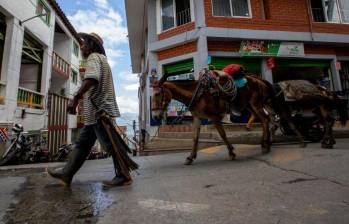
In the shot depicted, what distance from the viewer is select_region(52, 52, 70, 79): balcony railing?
669 inches

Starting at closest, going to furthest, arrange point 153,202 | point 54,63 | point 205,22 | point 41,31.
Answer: point 153,202, point 205,22, point 41,31, point 54,63

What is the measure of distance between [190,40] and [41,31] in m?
8.93

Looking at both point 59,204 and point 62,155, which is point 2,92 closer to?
point 62,155

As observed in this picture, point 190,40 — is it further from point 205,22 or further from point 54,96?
point 54,96

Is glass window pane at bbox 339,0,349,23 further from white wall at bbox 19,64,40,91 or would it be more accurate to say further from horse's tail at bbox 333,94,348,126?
white wall at bbox 19,64,40,91

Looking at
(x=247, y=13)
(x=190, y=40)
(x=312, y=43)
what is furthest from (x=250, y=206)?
(x=312, y=43)

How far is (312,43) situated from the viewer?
38.2ft

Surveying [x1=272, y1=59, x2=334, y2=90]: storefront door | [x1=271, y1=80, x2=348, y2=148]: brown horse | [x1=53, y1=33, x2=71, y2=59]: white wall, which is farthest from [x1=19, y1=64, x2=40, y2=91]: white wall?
[x1=271, y1=80, x2=348, y2=148]: brown horse

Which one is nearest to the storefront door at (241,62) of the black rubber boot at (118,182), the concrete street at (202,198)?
the concrete street at (202,198)

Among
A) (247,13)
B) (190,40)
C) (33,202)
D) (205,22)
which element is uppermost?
(247,13)

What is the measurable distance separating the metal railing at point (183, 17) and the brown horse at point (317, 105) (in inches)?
282

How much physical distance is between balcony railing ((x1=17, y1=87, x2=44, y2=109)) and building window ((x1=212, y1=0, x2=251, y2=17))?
986 centimetres

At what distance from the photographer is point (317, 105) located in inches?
204

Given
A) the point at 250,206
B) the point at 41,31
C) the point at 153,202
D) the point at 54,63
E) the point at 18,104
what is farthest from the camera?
the point at 54,63
